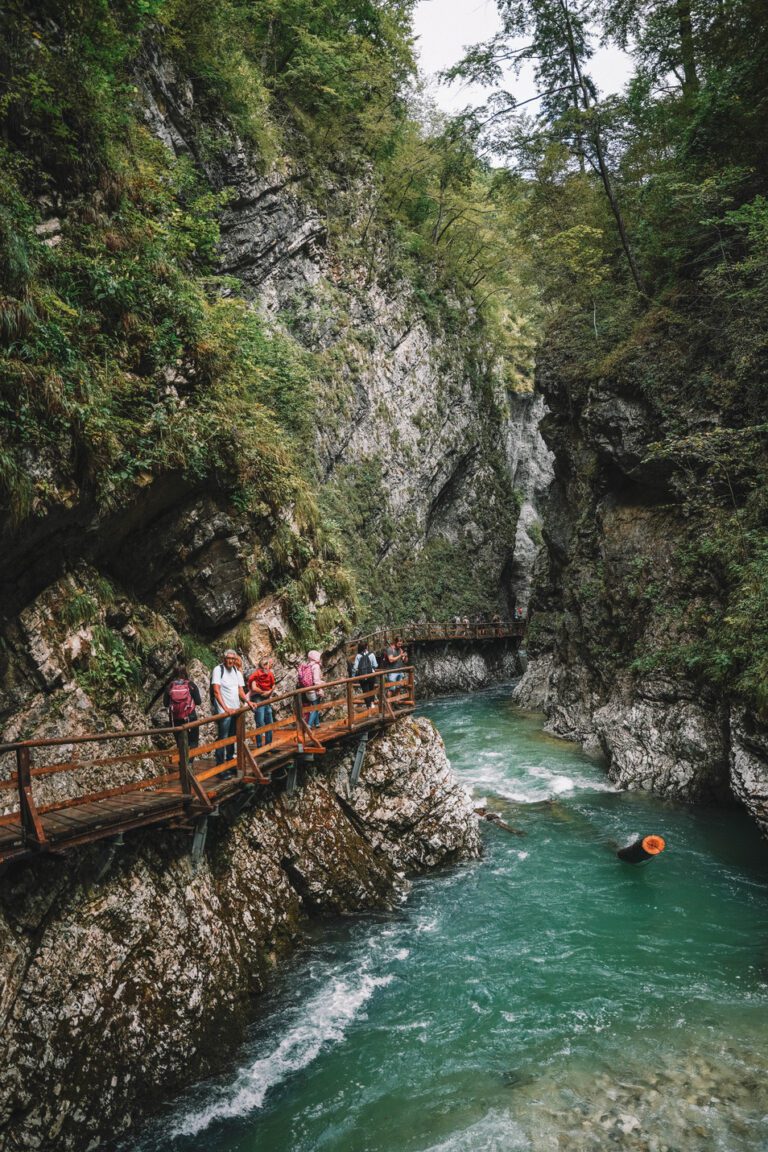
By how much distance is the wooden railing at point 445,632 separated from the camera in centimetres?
2773

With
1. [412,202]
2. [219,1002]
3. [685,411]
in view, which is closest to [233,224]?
[412,202]

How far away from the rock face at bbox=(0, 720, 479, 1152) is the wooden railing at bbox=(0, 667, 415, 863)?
0.58 meters

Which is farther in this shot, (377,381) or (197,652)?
(377,381)

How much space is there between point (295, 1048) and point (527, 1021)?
2.79 meters

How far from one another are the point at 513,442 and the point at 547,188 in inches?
853

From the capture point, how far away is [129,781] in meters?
8.58

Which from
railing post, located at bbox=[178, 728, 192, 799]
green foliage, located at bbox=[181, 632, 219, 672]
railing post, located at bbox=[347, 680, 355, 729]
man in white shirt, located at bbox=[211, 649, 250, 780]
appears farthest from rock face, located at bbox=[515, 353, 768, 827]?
green foliage, located at bbox=[181, 632, 219, 672]

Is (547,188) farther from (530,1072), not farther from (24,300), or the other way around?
(530,1072)

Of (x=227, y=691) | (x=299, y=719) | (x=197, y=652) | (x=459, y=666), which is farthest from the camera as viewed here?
(x=459, y=666)

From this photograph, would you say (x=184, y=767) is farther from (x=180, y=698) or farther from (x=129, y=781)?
(x=180, y=698)

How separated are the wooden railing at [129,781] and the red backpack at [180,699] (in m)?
0.66

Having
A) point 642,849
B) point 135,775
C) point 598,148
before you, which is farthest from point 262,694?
point 598,148

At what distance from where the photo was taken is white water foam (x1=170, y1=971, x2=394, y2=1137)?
20.4 ft

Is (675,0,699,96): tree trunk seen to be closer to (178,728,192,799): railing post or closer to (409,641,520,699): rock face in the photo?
(409,641,520,699): rock face
